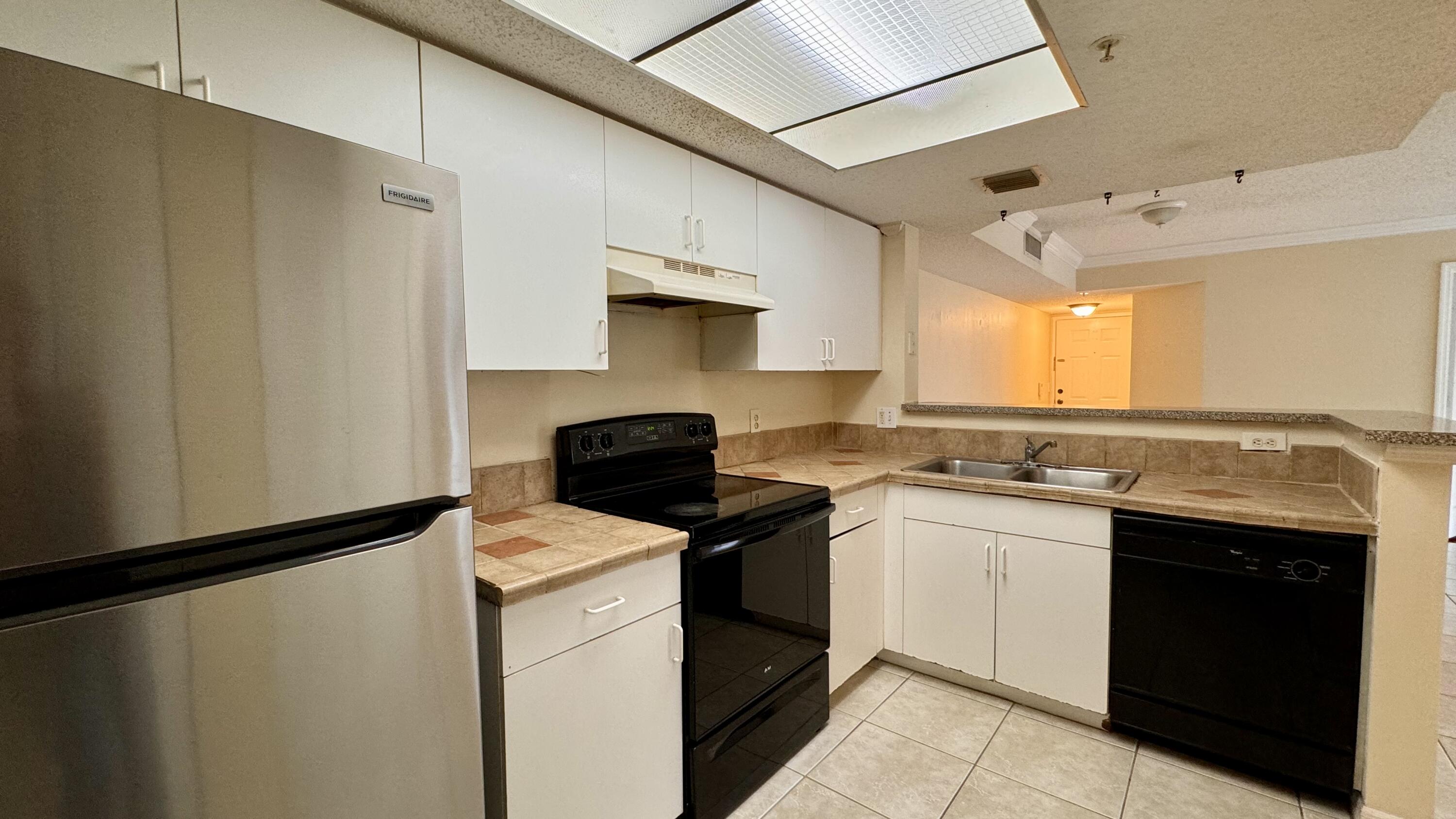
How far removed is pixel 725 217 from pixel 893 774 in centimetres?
199

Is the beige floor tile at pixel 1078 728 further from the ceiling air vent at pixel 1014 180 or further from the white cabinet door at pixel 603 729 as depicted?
the ceiling air vent at pixel 1014 180

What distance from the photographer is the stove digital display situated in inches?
86.4

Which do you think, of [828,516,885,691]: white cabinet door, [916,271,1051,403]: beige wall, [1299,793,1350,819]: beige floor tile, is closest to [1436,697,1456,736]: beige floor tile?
[1299,793,1350,819]: beige floor tile

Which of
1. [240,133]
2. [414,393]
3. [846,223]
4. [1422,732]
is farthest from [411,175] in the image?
[1422,732]

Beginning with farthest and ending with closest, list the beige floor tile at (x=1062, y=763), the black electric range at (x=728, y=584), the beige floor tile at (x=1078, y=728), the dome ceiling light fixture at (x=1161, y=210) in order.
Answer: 1. the dome ceiling light fixture at (x=1161, y=210)
2. the beige floor tile at (x=1078, y=728)
3. the beige floor tile at (x=1062, y=763)
4. the black electric range at (x=728, y=584)

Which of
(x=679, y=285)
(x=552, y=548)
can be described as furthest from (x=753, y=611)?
(x=679, y=285)

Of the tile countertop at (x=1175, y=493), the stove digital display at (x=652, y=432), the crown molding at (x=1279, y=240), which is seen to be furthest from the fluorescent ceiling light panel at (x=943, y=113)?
the crown molding at (x=1279, y=240)

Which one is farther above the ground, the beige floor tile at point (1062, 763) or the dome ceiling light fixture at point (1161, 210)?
the dome ceiling light fixture at point (1161, 210)

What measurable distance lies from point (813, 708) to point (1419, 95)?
102 inches

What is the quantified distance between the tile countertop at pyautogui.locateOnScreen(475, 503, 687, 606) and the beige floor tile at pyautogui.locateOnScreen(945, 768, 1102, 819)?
1.22m

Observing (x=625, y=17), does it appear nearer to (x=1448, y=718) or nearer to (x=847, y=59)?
(x=847, y=59)

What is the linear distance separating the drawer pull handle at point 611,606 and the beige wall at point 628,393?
462 mm

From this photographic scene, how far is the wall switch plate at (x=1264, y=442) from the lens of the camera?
229 cm

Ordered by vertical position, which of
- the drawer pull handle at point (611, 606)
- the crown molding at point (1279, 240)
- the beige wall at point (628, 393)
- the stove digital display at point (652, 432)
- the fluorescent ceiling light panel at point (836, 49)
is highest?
the crown molding at point (1279, 240)
